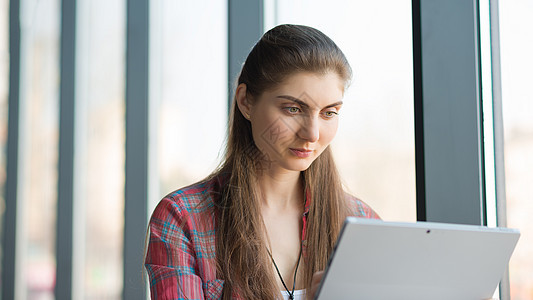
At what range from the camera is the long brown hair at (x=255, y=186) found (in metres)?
1.20

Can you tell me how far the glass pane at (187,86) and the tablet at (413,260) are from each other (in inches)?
47.9

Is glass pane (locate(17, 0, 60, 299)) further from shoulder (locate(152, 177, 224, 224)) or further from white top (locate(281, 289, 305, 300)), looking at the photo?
white top (locate(281, 289, 305, 300))

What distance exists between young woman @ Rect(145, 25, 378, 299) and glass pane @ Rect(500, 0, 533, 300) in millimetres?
416

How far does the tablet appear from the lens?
0.82 meters

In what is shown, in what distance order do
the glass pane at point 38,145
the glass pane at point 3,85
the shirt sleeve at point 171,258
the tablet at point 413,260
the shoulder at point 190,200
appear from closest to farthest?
the tablet at point 413,260 < the shirt sleeve at point 171,258 < the shoulder at point 190,200 < the glass pane at point 38,145 < the glass pane at point 3,85

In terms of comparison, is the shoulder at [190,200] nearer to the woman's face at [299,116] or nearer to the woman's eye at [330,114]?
the woman's face at [299,116]

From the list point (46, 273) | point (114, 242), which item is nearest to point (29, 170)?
point (46, 273)

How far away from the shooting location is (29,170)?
274 cm

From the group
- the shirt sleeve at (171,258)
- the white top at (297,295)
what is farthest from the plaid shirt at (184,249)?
the white top at (297,295)

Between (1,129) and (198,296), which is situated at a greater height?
(1,129)

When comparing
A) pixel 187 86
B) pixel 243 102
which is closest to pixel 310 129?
pixel 243 102

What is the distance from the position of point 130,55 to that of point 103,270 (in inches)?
39.5

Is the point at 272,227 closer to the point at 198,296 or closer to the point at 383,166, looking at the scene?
the point at 198,296

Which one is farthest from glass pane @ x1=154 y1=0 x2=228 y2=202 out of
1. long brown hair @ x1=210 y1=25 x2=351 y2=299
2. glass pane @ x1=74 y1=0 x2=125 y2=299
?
long brown hair @ x1=210 y1=25 x2=351 y2=299
